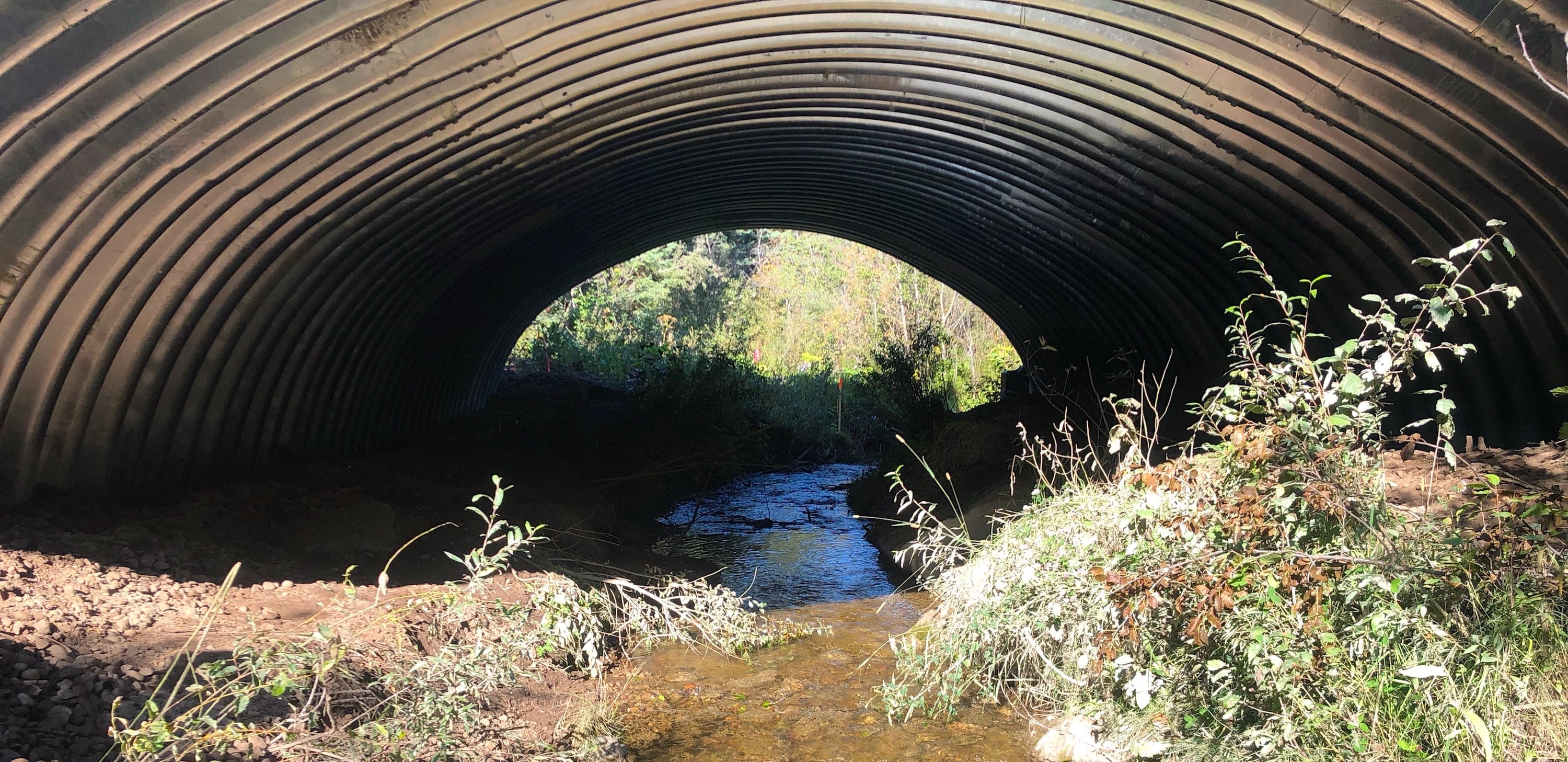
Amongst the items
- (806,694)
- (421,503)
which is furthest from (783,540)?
(806,694)

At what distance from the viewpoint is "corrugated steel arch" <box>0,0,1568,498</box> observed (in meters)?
5.23

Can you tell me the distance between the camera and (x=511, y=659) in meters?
5.14

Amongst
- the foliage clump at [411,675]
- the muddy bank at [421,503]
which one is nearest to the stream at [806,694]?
the foliage clump at [411,675]

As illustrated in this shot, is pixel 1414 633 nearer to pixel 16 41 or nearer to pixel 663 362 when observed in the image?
pixel 16 41

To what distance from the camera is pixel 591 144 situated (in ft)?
25.2

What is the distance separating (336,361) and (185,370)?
7.51 ft

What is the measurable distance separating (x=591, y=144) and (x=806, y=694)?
14.5ft

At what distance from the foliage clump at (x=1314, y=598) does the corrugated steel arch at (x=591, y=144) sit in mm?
1779

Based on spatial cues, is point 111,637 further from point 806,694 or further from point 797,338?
point 797,338

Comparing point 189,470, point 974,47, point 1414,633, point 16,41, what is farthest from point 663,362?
point 1414,633

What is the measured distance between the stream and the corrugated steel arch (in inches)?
154

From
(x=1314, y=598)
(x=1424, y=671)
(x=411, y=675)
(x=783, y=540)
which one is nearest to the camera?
(x=1424, y=671)

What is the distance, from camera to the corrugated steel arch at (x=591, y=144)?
5.23m

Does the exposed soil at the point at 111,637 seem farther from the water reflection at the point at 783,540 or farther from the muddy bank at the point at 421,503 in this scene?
the water reflection at the point at 783,540
